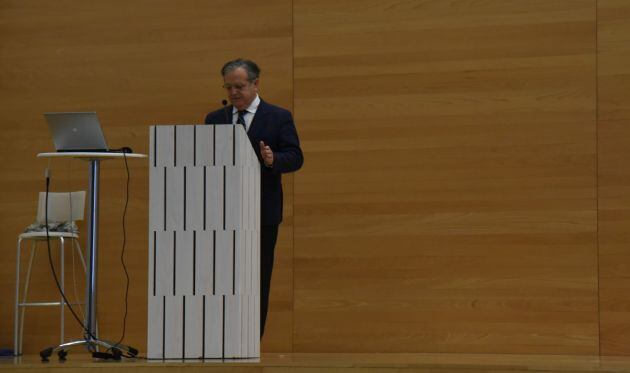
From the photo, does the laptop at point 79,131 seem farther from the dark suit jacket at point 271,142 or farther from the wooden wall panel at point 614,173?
the wooden wall panel at point 614,173

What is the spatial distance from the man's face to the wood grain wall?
4.19 feet

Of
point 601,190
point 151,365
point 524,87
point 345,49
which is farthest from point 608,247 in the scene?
point 151,365

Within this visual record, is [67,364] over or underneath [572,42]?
underneath

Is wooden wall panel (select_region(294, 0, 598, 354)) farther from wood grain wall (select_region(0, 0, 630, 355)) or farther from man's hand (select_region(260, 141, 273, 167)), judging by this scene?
man's hand (select_region(260, 141, 273, 167))

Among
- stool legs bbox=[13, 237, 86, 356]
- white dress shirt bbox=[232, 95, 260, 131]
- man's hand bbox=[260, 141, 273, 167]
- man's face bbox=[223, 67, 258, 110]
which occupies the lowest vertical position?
stool legs bbox=[13, 237, 86, 356]

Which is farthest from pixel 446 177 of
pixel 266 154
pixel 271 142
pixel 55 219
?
pixel 55 219

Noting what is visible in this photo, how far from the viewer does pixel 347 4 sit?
5473 millimetres

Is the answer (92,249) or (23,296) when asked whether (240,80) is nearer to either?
(92,249)

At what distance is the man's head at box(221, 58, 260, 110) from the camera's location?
4.19 meters

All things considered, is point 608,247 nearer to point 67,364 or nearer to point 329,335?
point 329,335

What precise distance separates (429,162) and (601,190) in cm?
89

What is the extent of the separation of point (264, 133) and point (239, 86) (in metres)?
0.23

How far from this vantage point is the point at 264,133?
4.26m

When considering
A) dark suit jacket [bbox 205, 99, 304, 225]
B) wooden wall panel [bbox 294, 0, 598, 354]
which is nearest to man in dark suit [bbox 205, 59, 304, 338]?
dark suit jacket [bbox 205, 99, 304, 225]
